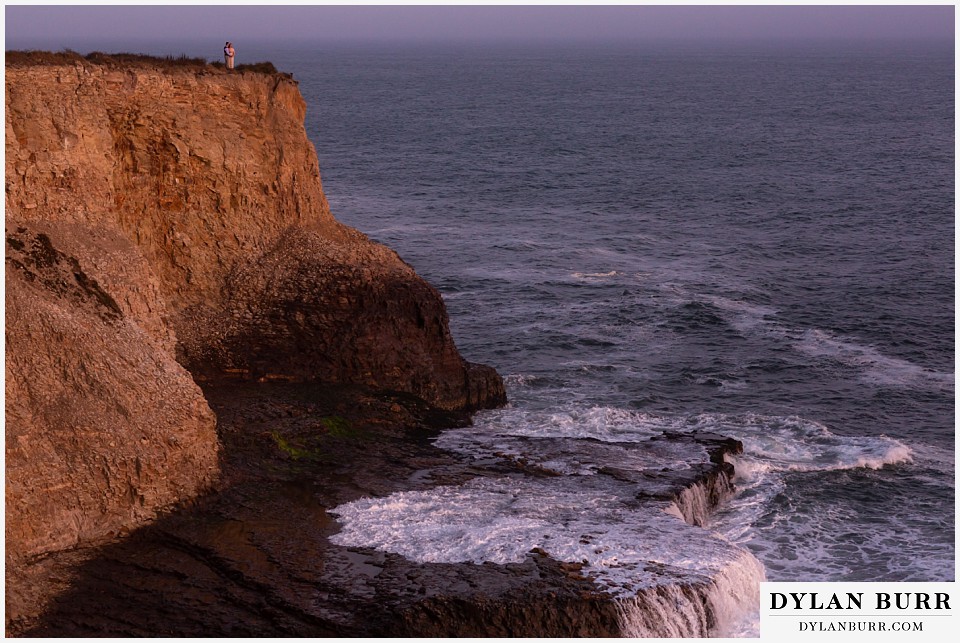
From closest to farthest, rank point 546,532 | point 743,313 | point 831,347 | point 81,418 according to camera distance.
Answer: point 81,418 < point 546,532 < point 831,347 < point 743,313

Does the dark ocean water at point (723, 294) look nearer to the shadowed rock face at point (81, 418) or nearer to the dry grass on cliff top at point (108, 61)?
the shadowed rock face at point (81, 418)

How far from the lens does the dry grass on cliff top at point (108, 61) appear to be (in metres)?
40.3

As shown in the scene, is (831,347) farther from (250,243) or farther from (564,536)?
(250,243)

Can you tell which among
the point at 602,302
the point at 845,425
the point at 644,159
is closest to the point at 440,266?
the point at 602,302

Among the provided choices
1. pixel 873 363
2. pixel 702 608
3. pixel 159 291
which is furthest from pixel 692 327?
pixel 702 608

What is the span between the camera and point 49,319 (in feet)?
115

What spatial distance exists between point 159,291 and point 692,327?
88.1 feet

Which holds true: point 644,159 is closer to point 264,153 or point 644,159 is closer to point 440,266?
point 440,266

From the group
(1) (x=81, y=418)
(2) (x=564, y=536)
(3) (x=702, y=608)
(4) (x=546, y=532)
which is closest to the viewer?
(3) (x=702, y=608)

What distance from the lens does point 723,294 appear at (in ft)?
213

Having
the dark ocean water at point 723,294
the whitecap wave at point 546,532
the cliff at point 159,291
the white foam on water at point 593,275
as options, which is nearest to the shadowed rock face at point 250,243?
the cliff at point 159,291

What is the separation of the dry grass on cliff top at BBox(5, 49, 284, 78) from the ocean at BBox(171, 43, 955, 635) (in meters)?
15.6

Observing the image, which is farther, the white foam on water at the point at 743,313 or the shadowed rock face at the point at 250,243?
the white foam on water at the point at 743,313

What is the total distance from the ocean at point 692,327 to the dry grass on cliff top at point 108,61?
1565cm
